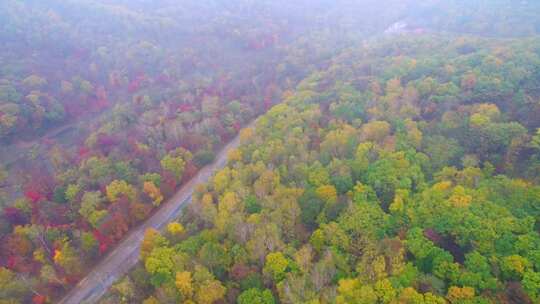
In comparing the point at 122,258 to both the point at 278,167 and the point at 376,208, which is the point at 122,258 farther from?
the point at 376,208

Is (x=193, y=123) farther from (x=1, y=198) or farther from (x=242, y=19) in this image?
(x=242, y=19)

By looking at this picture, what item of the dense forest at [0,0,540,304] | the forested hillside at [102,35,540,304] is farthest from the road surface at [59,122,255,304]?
the forested hillside at [102,35,540,304]

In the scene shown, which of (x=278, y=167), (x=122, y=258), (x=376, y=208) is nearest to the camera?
(x=376, y=208)

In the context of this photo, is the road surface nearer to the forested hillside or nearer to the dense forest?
the dense forest

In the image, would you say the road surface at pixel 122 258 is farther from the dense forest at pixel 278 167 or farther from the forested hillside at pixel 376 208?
the forested hillside at pixel 376 208

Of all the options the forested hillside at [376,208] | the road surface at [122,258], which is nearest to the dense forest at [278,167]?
the forested hillside at [376,208]

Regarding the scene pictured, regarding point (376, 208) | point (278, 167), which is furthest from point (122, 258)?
point (376, 208)

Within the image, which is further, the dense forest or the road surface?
the road surface

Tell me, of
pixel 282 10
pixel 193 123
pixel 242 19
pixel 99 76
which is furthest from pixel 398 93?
pixel 282 10
